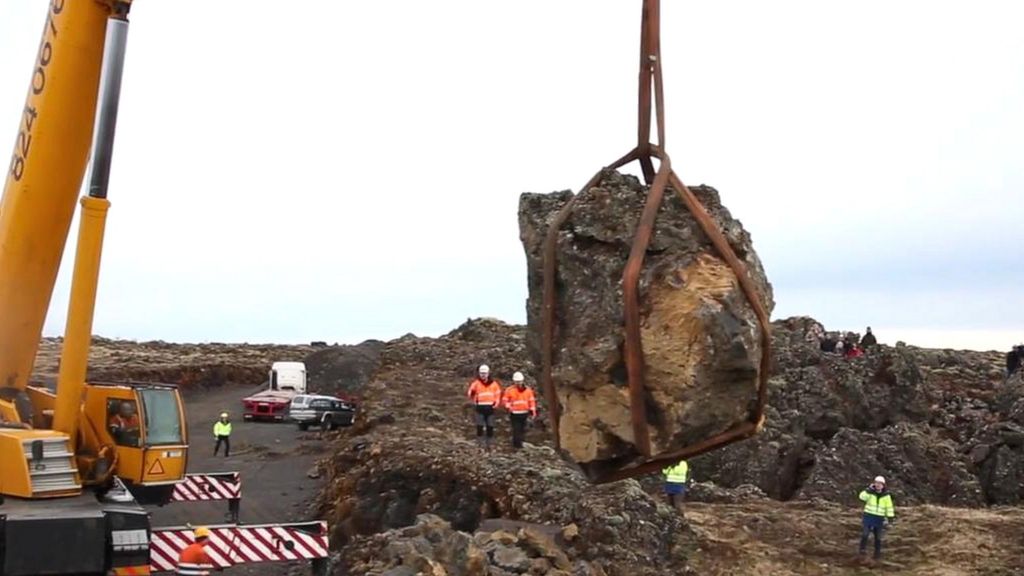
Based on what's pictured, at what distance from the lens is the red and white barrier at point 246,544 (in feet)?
34.0

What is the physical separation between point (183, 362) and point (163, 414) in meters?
29.2

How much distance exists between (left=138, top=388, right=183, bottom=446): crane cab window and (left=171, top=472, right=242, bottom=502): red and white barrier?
3.66 metres

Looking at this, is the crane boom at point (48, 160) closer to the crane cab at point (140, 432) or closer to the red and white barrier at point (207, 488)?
the crane cab at point (140, 432)

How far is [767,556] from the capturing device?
1229 cm

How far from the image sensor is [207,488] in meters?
14.4

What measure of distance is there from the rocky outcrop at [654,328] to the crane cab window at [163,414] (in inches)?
265

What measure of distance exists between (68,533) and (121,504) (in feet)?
3.07

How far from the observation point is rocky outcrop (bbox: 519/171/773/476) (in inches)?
164

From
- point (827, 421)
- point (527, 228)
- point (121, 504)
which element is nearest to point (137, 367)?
point (827, 421)

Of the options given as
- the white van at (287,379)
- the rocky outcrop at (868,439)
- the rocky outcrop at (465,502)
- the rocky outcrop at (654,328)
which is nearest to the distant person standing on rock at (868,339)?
the rocky outcrop at (868,439)

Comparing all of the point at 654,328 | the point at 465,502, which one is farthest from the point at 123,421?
the point at 654,328

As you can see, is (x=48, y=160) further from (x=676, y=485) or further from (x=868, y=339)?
(x=868, y=339)

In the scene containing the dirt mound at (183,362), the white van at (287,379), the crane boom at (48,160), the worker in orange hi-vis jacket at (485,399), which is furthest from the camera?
the dirt mound at (183,362)

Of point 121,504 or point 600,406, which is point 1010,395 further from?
point 600,406
